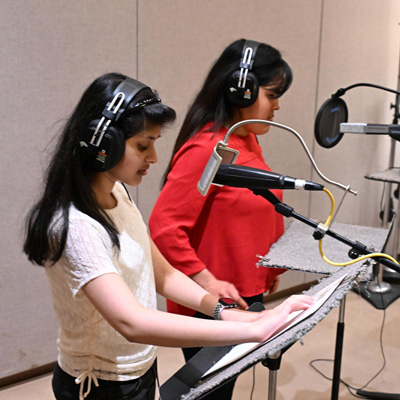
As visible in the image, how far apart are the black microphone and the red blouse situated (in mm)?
466

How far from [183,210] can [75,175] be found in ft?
1.59

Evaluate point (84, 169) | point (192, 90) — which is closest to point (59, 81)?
point (192, 90)

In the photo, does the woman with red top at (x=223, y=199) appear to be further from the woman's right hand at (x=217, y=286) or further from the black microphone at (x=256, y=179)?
the black microphone at (x=256, y=179)

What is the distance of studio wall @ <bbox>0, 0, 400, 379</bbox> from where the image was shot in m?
2.12

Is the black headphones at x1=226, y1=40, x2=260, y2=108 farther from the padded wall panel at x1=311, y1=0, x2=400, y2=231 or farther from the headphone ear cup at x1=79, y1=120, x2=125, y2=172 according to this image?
the padded wall panel at x1=311, y1=0, x2=400, y2=231

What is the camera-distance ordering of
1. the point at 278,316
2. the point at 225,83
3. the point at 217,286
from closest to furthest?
the point at 278,316
the point at 217,286
the point at 225,83

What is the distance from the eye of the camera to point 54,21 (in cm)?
213

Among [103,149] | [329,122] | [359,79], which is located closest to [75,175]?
[103,149]

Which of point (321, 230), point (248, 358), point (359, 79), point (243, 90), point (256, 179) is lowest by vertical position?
point (248, 358)

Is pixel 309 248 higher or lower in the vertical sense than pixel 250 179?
lower

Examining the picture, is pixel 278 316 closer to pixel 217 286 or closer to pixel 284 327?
pixel 284 327

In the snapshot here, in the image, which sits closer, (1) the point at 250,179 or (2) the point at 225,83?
(1) the point at 250,179

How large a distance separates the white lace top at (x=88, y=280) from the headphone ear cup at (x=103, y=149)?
10 centimetres

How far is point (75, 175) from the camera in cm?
102
